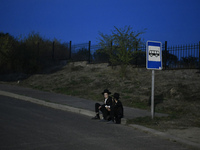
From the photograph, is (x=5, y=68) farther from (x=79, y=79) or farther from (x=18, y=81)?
(x=79, y=79)

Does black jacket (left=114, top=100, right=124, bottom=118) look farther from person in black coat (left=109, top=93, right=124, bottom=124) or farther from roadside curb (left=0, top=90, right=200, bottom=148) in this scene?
roadside curb (left=0, top=90, right=200, bottom=148)

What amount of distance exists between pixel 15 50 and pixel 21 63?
1.54m

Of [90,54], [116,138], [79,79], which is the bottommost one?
[116,138]

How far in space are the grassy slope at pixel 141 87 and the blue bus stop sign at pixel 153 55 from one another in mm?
1828

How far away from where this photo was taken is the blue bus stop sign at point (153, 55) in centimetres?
909

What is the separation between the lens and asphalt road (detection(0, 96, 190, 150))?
18.0 ft

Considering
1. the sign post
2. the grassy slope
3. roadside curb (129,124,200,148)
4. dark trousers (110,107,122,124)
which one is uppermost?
the sign post

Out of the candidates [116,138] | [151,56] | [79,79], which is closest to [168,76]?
[79,79]

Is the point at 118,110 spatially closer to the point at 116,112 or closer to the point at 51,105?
the point at 116,112

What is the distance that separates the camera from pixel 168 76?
55.9ft

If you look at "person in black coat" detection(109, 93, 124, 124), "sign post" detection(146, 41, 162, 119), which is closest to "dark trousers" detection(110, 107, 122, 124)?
"person in black coat" detection(109, 93, 124, 124)

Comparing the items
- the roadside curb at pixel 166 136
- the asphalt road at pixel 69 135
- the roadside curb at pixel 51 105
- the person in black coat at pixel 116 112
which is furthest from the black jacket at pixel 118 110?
the roadside curb at pixel 51 105

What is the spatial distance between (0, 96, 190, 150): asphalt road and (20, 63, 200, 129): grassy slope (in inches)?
59.3

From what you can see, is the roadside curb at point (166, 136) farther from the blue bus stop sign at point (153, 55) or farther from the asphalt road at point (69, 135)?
the blue bus stop sign at point (153, 55)
